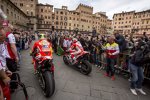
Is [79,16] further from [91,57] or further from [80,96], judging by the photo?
[80,96]

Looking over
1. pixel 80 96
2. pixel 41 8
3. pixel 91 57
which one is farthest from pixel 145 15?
pixel 80 96

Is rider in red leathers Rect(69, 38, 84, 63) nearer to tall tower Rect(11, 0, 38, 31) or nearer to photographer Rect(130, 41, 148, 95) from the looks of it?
photographer Rect(130, 41, 148, 95)

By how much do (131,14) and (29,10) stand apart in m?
61.6

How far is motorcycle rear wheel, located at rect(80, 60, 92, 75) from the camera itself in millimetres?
5733

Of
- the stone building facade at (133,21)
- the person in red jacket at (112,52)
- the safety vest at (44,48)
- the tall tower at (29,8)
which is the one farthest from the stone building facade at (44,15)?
the safety vest at (44,48)

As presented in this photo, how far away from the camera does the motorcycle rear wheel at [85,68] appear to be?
5.73 m

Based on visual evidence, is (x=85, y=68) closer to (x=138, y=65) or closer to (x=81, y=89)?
(x=81, y=89)

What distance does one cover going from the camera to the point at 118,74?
21.4 feet

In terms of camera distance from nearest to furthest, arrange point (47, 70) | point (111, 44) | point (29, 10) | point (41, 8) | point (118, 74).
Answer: point (47, 70) → point (111, 44) → point (118, 74) → point (29, 10) → point (41, 8)

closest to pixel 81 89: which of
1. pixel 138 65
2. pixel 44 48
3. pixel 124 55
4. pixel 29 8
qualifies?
pixel 44 48

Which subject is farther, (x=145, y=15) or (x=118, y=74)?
(x=145, y=15)

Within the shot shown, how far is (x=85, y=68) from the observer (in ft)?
19.6

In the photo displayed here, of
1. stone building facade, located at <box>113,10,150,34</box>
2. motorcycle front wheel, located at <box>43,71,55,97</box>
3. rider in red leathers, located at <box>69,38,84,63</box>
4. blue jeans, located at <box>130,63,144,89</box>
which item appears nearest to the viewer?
motorcycle front wheel, located at <box>43,71,55,97</box>

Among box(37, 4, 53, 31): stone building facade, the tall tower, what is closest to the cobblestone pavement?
the tall tower
